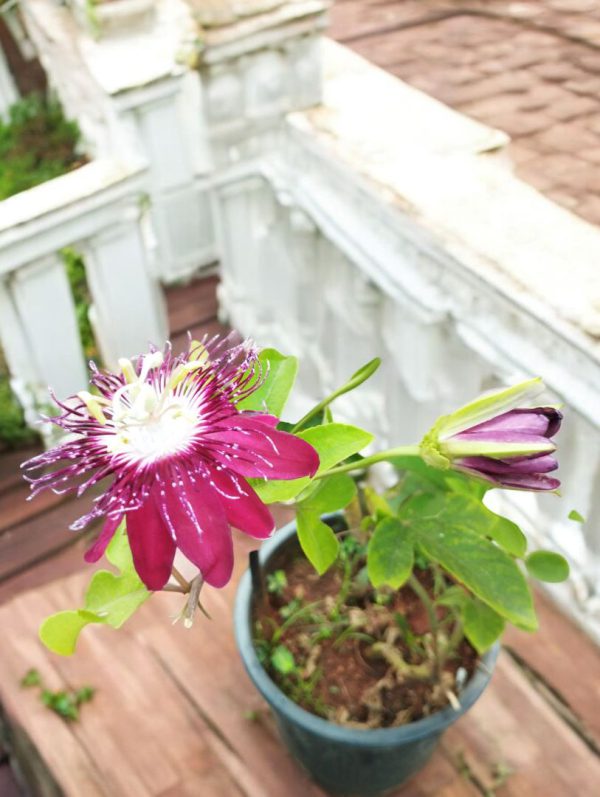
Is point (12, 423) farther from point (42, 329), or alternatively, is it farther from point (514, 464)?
point (514, 464)

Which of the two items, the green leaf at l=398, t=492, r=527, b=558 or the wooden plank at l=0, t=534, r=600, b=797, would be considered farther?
the wooden plank at l=0, t=534, r=600, b=797

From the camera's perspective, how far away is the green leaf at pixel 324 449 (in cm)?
84

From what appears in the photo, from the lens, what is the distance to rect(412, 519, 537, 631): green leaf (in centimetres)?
90

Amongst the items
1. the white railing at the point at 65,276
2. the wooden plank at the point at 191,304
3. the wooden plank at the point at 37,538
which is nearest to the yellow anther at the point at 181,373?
the white railing at the point at 65,276

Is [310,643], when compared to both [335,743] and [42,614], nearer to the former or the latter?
[335,743]

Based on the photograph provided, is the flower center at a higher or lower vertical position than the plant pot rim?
higher

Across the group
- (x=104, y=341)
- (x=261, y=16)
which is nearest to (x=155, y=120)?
(x=261, y=16)

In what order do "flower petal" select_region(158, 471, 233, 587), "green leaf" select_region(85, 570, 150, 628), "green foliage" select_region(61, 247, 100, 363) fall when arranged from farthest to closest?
"green foliage" select_region(61, 247, 100, 363) < "green leaf" select_region(85, 570, 150, 628) < "flower petal" select_region(158, 471, 233, 587)

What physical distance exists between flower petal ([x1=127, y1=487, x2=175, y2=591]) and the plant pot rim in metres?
0.52

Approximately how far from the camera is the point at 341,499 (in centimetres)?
98

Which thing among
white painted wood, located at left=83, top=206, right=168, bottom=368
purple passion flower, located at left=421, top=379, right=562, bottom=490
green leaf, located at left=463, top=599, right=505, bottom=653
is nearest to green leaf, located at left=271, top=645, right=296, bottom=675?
green leaf, located at left=463, top=599, right=505, bottom=653

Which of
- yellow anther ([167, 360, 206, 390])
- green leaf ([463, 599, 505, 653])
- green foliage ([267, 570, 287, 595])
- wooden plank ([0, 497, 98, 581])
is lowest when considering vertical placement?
wooden plank ([0, 497, 98, 581])

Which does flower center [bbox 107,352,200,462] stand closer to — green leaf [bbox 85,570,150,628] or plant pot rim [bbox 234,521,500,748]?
green leaf [bbox 85,570,150,628]

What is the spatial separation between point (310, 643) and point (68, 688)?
1.59 ft
